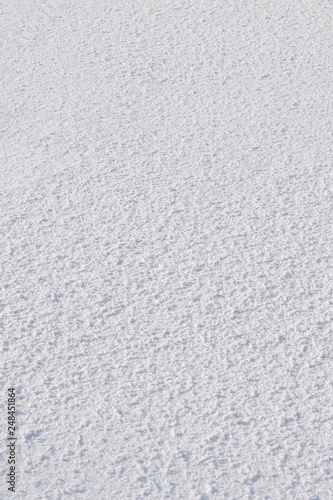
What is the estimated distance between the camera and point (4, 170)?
5.64 feet

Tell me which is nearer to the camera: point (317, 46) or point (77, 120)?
point (77, 120)

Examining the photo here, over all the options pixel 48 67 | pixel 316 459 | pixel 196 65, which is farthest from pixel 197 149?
pixel 316 459

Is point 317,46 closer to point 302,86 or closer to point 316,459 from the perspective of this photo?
point 302,86

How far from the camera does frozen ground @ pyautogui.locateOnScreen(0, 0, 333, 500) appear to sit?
1.13 m

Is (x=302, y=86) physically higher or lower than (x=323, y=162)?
higher

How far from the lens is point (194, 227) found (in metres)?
1.55

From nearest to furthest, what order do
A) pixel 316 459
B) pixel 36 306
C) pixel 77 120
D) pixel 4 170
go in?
pixel 316 459 → pixel 36 306 → pixel 4 170 → pixel 77 120

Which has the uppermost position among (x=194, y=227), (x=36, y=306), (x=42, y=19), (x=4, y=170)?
(x=42, y=19)

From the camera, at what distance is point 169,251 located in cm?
149

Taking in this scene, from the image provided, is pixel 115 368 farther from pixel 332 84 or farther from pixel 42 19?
pixel 42 19

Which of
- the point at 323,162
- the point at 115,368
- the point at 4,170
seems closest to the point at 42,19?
the point at 4,170

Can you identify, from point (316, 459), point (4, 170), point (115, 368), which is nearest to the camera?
point (316, 459)

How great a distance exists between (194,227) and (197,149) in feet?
1.03

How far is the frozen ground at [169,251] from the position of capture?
1.13 metres
